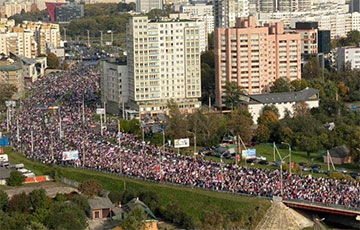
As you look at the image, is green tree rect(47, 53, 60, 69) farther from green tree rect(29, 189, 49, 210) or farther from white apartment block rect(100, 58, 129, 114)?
green tree rect(29, 189, 49, 210)

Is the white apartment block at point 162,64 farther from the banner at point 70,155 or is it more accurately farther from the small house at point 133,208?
the small house at point 133,208

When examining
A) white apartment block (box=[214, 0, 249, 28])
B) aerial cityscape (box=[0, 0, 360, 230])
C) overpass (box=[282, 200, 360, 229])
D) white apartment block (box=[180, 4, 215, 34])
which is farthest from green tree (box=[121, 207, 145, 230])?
white apartment block (box=[180, 4, 215, 34])

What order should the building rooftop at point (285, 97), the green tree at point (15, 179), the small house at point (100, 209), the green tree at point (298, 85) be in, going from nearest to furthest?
1. the small house at point (100, 209)
2. the green tree at point (15, 179)
3. the building rooftop at point (285, 97)
4. the green tree at point (298, 85)

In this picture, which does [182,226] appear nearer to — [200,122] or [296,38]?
[200,122]

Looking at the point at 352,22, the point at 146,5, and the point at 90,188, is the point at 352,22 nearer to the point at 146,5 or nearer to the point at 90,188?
the point at 146,5

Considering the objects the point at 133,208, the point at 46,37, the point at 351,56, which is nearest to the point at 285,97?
the point at 351,56

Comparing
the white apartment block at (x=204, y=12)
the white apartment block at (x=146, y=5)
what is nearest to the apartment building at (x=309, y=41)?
the white apartment block at (x=204, y=12)
